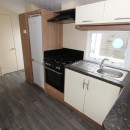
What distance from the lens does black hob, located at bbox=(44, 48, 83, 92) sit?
2.06 m

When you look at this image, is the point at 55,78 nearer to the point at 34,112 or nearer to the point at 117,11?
the point at 34,112

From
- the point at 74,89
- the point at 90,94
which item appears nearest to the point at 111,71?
the point at 90,94

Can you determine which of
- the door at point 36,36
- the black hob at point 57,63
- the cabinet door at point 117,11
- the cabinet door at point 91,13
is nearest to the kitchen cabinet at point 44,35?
the door at point 36,36

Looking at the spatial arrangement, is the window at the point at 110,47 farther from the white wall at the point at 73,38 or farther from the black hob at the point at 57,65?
the black hob at the point at 57,65

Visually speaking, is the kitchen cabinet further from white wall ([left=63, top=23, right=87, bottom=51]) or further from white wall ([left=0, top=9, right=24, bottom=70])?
white wall ([left=0, top=9, right=24, bottom=70])

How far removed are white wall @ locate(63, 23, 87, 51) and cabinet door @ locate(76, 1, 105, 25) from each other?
0.53 meters

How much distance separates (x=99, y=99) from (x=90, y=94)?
159mm

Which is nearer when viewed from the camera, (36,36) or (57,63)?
(57,63)

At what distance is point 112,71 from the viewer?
6.06 feet

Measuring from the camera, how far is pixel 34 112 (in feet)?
6.51

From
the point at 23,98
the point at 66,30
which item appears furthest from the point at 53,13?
the point at 23,98

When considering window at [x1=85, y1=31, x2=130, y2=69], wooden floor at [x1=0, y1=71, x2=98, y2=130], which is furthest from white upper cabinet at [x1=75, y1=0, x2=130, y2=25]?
wooden floor at [x1=0, y1=71, x2=98, y2=130]

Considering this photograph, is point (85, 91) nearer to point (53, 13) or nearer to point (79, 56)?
point (79, 56)

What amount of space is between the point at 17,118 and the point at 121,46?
2.27 meters
